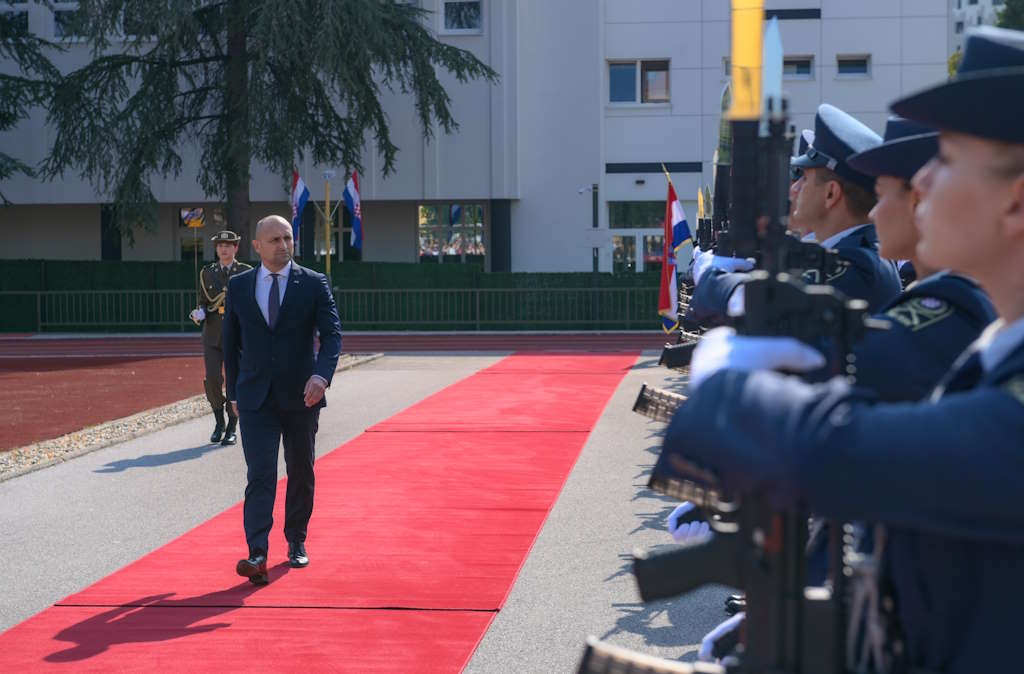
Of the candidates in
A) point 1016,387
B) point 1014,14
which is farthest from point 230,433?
point 1014,14

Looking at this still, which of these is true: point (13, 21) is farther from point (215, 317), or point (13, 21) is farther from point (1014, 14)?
point (1014, 14)

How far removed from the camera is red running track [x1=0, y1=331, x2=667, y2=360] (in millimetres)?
27328

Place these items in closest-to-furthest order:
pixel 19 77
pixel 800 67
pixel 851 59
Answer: pixel 19 77
pixel 851 59
pixel 800 67

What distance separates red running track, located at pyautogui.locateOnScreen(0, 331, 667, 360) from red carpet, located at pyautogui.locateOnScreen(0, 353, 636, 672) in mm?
15147

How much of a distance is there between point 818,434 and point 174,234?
3955 centimetres

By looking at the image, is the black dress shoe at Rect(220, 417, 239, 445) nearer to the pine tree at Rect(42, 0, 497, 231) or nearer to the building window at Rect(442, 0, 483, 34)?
the pine tree at Rect(42, 0, 497, 231)

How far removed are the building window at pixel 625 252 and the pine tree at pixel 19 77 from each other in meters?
15.1

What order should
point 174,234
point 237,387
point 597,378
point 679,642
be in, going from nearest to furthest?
point 679,642 < point 237,387 < point 597,378 < point 174,234

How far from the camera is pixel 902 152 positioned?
299cm

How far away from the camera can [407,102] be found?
3691 centimetres

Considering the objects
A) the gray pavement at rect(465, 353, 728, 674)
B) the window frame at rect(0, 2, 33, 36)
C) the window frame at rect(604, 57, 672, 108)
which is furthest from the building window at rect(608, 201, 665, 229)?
the gray pavement at rect(465, 353, 728, 674)

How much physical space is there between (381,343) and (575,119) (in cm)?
1099

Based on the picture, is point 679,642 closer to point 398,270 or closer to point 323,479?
point 323,479

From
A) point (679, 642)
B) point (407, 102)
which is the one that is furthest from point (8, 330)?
point (679, 642)
